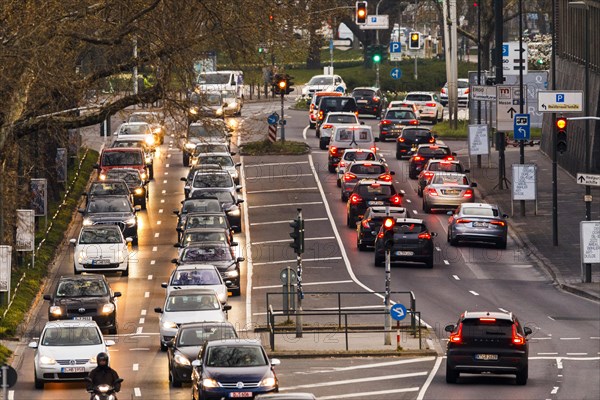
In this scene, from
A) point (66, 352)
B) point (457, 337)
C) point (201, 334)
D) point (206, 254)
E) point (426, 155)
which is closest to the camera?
point (457, 337)

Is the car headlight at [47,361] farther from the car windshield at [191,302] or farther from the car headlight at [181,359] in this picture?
the car windshield at [191,302]

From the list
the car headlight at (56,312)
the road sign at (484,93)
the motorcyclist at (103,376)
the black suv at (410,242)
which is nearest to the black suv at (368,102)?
the road sign at (484,93)

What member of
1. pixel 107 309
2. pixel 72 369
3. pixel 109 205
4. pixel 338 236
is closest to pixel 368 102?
pixel 338 236

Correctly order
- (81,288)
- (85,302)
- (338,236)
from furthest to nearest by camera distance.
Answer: (338,236), (81,288), (85,302)

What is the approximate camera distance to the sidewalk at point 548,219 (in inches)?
2036

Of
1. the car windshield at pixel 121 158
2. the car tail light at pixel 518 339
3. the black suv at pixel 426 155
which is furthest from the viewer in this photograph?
the black suv at pixel 426 155

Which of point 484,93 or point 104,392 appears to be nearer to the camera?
point 104,392

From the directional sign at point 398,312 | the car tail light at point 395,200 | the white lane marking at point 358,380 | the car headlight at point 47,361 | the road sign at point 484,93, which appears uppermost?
the road sign at point 484,93

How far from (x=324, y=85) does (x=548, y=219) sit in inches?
1657

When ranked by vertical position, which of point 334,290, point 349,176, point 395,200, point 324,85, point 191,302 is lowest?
point 334,290

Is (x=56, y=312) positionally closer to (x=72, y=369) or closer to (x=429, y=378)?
(x=72, y=369)

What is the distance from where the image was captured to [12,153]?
50.3 metres

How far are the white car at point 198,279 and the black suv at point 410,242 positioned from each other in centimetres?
750

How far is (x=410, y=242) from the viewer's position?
51.9 metres
